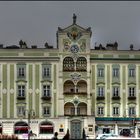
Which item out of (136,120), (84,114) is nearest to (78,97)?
(84,114)

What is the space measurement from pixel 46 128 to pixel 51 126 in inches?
31.0

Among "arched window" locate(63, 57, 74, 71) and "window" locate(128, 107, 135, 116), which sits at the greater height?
"arched window" locate(63, 57, 74, 71)

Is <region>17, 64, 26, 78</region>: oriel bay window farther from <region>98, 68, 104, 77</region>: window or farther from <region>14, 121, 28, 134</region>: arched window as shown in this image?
<region>98, 68, 104, 77</region>: window

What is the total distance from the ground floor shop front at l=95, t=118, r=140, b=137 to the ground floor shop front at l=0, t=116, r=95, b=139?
1.67 metres

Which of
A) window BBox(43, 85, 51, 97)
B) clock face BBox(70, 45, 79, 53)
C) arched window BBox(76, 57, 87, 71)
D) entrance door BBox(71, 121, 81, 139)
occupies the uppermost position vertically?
clock face BBox(70, 45, 79, 53)

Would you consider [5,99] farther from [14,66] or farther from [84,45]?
[84,45]

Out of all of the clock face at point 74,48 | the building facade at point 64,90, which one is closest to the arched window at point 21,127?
the building facade at point 64,90

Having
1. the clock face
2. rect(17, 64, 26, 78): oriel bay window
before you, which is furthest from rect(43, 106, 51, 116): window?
the clock face

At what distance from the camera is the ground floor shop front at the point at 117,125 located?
294 feet

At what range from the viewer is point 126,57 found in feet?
297

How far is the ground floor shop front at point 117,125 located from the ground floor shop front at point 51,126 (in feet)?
5.48

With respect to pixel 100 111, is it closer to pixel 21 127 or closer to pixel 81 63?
pixel 81 63

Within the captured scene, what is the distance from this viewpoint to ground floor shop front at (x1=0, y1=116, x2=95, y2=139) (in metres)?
87.9

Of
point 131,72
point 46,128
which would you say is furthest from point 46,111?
point 131,72
